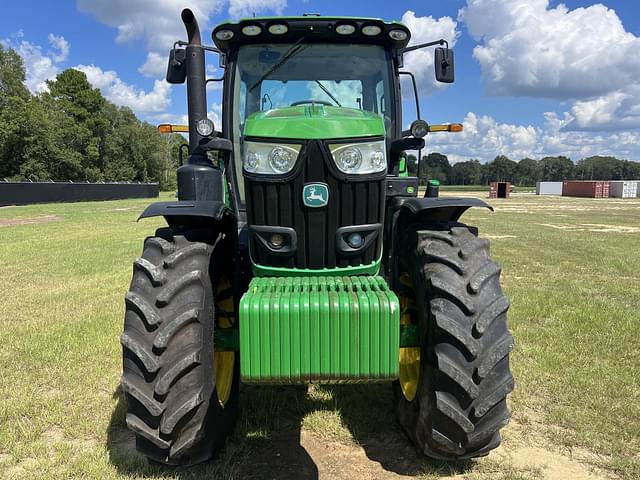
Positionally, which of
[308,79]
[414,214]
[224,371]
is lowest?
[224,371]

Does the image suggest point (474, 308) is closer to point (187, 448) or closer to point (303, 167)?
point (303, 167)

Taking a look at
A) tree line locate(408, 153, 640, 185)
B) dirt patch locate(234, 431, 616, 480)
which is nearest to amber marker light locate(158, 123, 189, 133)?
dirt patch locate(234, 431, 616, 480)

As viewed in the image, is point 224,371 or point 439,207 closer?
point 439,207

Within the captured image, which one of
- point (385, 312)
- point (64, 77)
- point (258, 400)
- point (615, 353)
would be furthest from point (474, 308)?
point (64, 77)

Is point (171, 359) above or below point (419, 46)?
below

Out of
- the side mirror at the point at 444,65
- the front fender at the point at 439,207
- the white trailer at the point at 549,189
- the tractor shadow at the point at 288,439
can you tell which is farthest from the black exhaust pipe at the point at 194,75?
the white trailer at the point at 549,189

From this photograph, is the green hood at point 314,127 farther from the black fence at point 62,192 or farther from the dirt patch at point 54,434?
the black fence at point 62,192

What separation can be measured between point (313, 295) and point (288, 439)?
136cm

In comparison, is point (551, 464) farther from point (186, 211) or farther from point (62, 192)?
point (62, 192)

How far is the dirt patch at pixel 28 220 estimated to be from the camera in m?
19.2

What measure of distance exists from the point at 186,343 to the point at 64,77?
5484 centimetres

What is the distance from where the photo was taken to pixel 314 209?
3.13 m

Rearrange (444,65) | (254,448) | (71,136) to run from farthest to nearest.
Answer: (71,136), (444,65), (254,448)

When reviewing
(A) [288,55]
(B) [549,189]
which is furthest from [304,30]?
(B) [549,189]
